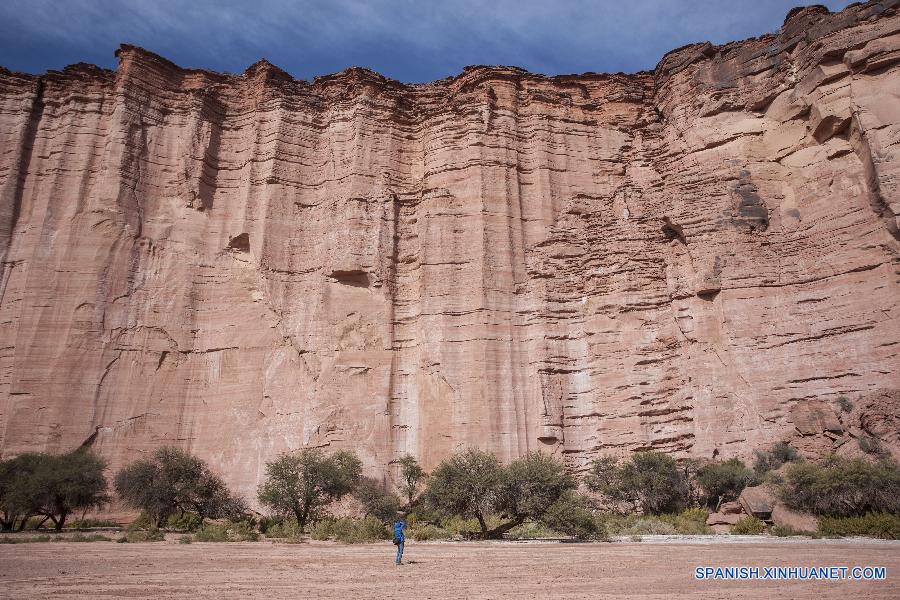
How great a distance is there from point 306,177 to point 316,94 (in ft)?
15.9

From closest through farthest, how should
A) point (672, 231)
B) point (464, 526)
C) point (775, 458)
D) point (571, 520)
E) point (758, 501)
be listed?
point (571, 520) < point (758, 501) < point (464, 526) < point (775, 458) < point (672, 231)

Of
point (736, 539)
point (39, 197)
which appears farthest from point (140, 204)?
point (736, 539)

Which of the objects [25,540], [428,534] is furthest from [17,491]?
[428,534]

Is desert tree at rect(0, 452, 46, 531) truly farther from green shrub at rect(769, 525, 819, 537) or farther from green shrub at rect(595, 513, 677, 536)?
green shrub at rect(769, 525, 819, 537)

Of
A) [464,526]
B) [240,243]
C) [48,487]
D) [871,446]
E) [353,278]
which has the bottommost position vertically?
[464,526]

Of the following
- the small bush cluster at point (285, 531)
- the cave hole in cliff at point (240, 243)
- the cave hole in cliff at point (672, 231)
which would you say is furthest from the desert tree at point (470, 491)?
the cave hole in cliff at point (240, 243)

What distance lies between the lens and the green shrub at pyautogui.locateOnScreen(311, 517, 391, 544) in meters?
15.6

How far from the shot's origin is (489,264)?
85.5 ft

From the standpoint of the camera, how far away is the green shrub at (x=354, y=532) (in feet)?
51.2

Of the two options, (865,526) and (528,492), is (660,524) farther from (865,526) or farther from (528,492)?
(865,526)

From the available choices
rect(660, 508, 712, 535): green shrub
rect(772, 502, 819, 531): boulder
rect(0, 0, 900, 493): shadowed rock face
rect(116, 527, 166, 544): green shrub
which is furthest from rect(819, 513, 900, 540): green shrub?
rect(116, 527, 166, 544): green shrub

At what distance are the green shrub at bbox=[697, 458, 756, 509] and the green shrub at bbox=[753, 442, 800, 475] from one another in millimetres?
368

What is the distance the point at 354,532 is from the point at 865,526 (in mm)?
11766

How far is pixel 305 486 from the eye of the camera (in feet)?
63.7
